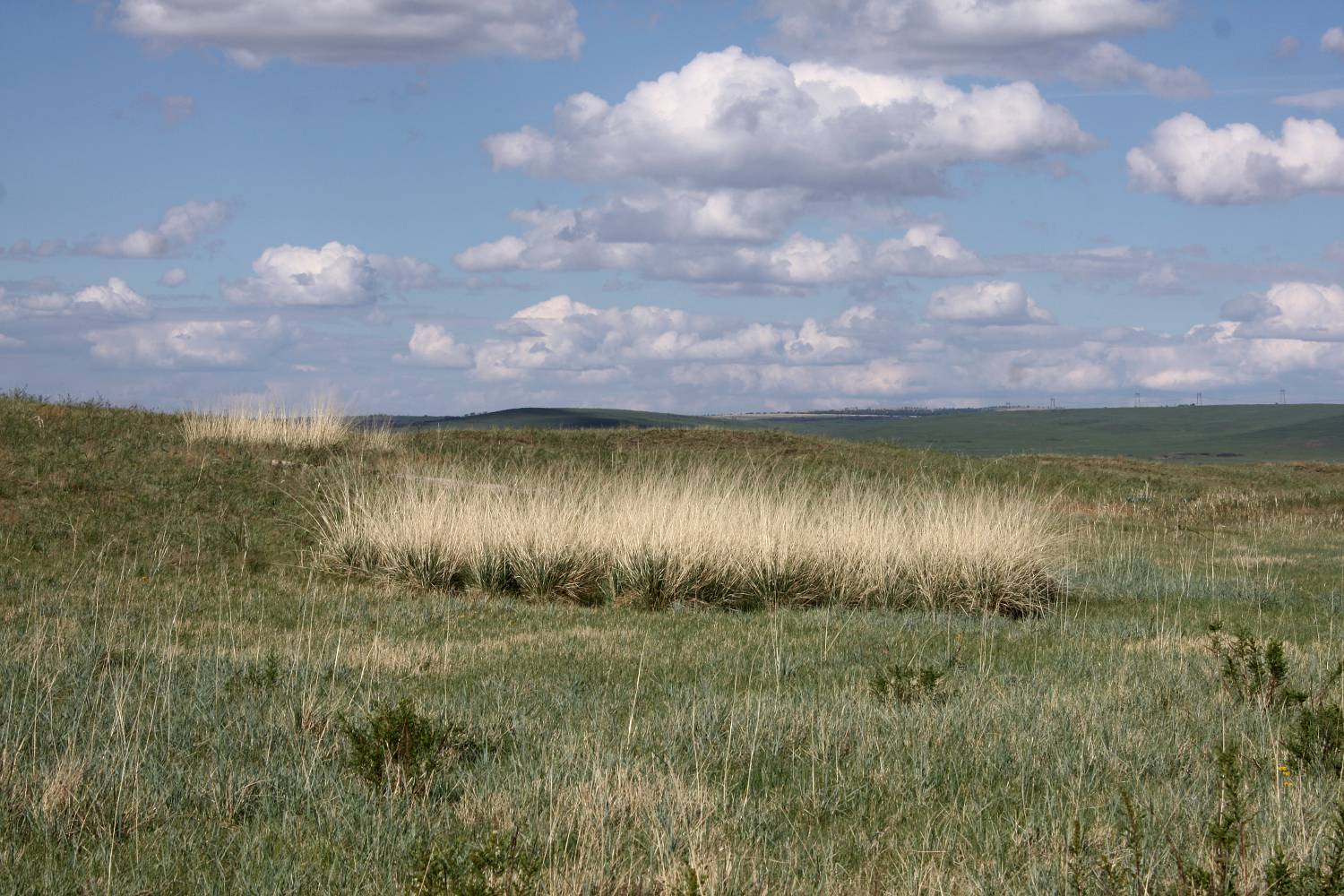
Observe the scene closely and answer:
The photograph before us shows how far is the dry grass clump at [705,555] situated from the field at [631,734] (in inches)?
4.8

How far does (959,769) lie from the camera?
5.04 metres

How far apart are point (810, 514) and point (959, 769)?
829cm

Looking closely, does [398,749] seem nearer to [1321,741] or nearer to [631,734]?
[631,734]

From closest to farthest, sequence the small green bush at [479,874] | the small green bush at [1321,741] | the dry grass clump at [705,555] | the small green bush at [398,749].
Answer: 1. the small green bush at [479,874]
2. the small green bush at [398,749]
3. the small green bush at [1321,741]
4. the dry grass clump at [705,555]

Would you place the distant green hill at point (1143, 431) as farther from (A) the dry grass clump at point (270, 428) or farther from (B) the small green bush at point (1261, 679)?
(B) the small green bush at point (1261, 679)

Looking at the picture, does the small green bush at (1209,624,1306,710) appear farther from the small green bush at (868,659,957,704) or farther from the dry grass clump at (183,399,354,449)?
the dry grass clump at (183,399,354,449)

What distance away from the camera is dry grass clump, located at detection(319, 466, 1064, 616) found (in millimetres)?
11789

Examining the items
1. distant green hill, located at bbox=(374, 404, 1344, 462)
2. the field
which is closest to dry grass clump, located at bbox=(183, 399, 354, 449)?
the field

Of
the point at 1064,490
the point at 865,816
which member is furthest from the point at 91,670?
the point at 1064,490

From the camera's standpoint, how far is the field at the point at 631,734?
3879 mm

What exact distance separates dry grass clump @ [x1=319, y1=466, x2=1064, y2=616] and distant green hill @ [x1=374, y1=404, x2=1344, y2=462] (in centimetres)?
6711

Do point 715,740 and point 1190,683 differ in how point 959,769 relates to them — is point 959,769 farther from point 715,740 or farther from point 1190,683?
point 1190,683

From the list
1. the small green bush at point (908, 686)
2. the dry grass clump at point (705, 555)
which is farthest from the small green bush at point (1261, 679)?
the dry grass clump at point (705, 555)

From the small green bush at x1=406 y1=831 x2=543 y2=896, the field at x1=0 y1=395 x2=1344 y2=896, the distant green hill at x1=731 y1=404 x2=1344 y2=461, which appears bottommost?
the field at x1=0 y1=395 x2=1344 y2=896
